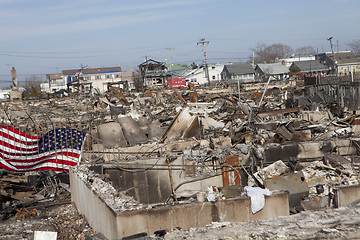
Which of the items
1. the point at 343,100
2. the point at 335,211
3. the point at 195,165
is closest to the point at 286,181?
the point at 195,165

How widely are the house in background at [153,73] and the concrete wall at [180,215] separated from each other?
1890 inches

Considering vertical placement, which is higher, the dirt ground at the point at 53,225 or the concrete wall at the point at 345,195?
the concrete wall at the point at 345,195

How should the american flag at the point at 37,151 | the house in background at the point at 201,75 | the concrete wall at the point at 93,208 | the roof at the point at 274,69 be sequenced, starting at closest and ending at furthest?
the concrete wall at the point at 93,208 < the american flag at the point at 37,151 < the roof at the point at 274,69 < the house in background at the point at 201,75

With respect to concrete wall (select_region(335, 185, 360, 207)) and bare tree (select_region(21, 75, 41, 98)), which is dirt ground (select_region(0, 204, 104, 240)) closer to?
concrete wall (select_region(335, 185, 360, 207))

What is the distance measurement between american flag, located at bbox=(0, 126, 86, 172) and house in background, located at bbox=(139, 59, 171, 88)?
43.6 metres

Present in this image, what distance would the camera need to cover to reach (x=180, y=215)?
8219 millimetres

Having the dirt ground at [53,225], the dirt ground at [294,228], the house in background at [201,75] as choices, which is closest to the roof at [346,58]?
the house in background at [201,75]

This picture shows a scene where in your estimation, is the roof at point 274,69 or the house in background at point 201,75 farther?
the house in background at point 201,75

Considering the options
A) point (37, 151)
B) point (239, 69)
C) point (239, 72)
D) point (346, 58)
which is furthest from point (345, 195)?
point (346, 58)

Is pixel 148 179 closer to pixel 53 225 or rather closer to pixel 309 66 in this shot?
pixel 53 225

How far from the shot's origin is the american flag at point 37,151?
11586 mm

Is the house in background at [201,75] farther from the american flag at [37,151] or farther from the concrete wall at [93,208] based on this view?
the concrete wall at [93,208]

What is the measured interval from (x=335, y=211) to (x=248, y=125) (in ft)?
32.4

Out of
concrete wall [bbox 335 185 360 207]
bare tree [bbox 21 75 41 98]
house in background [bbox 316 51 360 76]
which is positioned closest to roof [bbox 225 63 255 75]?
house in background [bbox 316 51 360 76]
